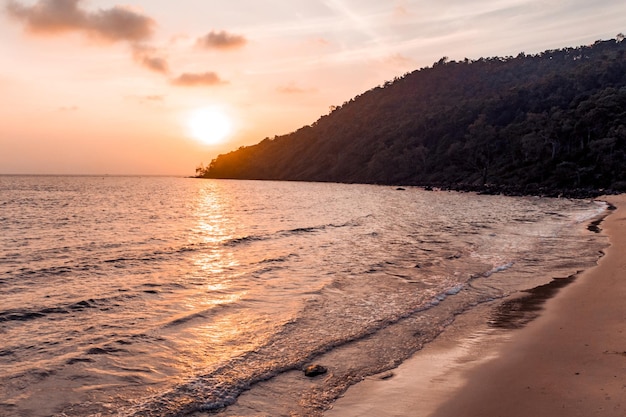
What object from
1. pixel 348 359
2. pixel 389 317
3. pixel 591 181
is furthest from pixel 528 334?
pixel 591 181

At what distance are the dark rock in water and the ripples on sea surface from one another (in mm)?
412

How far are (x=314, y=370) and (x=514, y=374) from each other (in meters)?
4.04

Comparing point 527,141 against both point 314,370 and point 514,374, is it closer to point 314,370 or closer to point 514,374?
point 514,374

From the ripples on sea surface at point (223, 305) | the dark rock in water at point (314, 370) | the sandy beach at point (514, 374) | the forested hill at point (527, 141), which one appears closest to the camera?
the sandy beach at point (514, 374)

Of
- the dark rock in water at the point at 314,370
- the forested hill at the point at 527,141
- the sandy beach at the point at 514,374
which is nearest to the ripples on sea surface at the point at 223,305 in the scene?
the dark rock in water at the point at 314,370

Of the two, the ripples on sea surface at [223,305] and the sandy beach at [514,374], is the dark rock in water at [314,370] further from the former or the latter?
the sandy beach at [514,374]

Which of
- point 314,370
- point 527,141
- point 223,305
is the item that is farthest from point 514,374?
point 527,141

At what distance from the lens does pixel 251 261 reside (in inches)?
933

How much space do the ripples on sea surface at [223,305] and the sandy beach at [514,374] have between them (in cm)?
72

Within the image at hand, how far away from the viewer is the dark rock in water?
969cm

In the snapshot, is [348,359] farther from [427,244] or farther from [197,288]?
[427,244]

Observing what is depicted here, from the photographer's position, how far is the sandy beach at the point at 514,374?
7.79 metres

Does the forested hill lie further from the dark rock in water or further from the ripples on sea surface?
the dark rock in water

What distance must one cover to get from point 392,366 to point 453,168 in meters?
149
